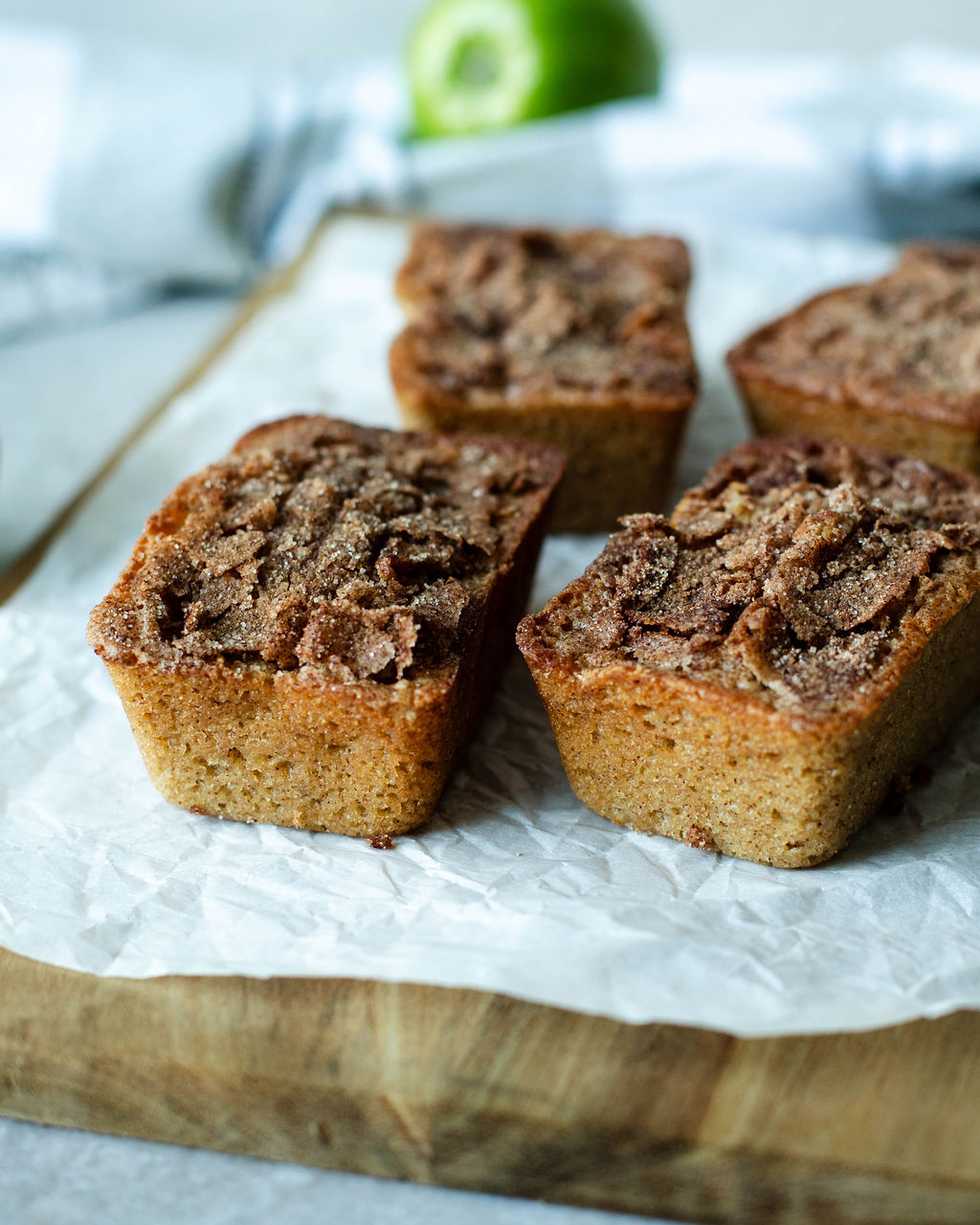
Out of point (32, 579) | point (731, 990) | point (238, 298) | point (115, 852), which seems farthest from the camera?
point (238, 298)

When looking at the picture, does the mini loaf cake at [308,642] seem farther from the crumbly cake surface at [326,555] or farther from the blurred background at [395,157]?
the blurred background at [395,157]

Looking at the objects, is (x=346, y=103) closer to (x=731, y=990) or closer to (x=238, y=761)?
(x=238, y=761)

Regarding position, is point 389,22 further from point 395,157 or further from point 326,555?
point 326,555

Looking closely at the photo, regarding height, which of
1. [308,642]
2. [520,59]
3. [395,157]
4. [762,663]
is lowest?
[762,663]

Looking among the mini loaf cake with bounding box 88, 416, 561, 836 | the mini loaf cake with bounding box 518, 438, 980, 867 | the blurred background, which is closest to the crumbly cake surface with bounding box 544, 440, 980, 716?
Answer: the mini loaf cake with bounding box 518, 438, 980, 867

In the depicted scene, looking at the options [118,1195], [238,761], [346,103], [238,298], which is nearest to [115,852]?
[238,761]

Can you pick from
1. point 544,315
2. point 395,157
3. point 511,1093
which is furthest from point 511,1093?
point 395,157

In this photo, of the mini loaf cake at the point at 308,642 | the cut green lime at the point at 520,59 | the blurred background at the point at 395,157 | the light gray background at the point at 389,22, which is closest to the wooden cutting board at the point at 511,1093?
the mini loaf cake at the point at 308,642
